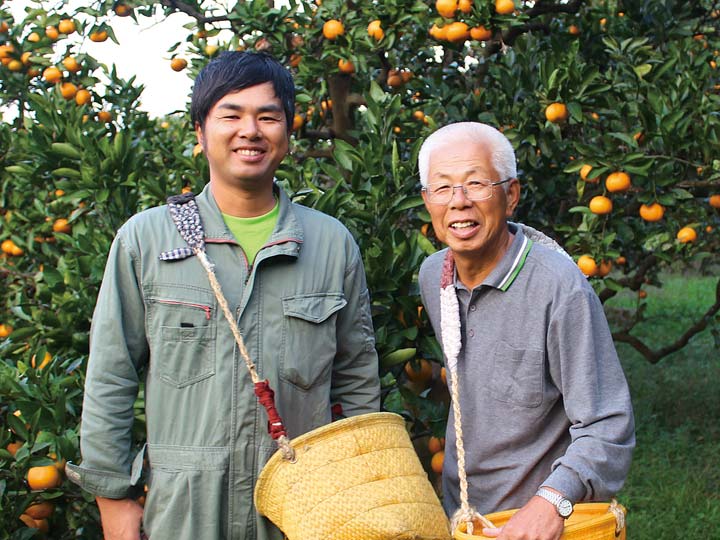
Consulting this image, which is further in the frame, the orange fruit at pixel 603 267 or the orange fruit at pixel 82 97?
the orange fruit at pixel 82 97

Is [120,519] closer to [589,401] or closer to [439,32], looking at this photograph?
[589,401]

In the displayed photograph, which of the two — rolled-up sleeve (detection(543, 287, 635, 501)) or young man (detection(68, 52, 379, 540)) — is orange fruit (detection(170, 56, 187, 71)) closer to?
young man (detection(68, 52, 379, 540))

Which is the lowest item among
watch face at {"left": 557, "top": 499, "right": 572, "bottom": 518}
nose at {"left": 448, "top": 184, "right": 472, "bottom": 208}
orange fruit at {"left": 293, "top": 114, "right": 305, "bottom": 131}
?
watch face at {"left": 557, "top": 499, "right": 572, "bottom": 518}

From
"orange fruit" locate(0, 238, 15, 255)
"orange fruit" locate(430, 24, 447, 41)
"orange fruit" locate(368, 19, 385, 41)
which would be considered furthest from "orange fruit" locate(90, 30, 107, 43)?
"orange fruit" locate(430, 24, 447, 41)

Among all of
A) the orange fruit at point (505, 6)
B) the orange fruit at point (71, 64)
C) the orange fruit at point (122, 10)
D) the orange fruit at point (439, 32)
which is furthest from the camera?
the orange fruit at point (71, 64)

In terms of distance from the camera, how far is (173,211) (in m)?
1.81

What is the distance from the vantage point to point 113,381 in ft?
5.66

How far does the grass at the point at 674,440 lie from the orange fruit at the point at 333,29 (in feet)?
8.10

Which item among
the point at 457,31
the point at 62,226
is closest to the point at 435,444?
the point at 457,31

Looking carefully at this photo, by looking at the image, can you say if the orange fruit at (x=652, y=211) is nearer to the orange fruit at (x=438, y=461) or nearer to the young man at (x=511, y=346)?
the orange fruit at (x=438, y=461)

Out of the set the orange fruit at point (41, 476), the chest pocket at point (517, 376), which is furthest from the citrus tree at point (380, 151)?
the chest pocket at point (517, 376)

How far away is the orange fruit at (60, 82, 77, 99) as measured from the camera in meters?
3.75

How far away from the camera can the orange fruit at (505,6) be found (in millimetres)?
3070

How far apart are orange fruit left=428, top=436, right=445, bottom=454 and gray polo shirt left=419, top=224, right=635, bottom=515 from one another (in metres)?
0.77
